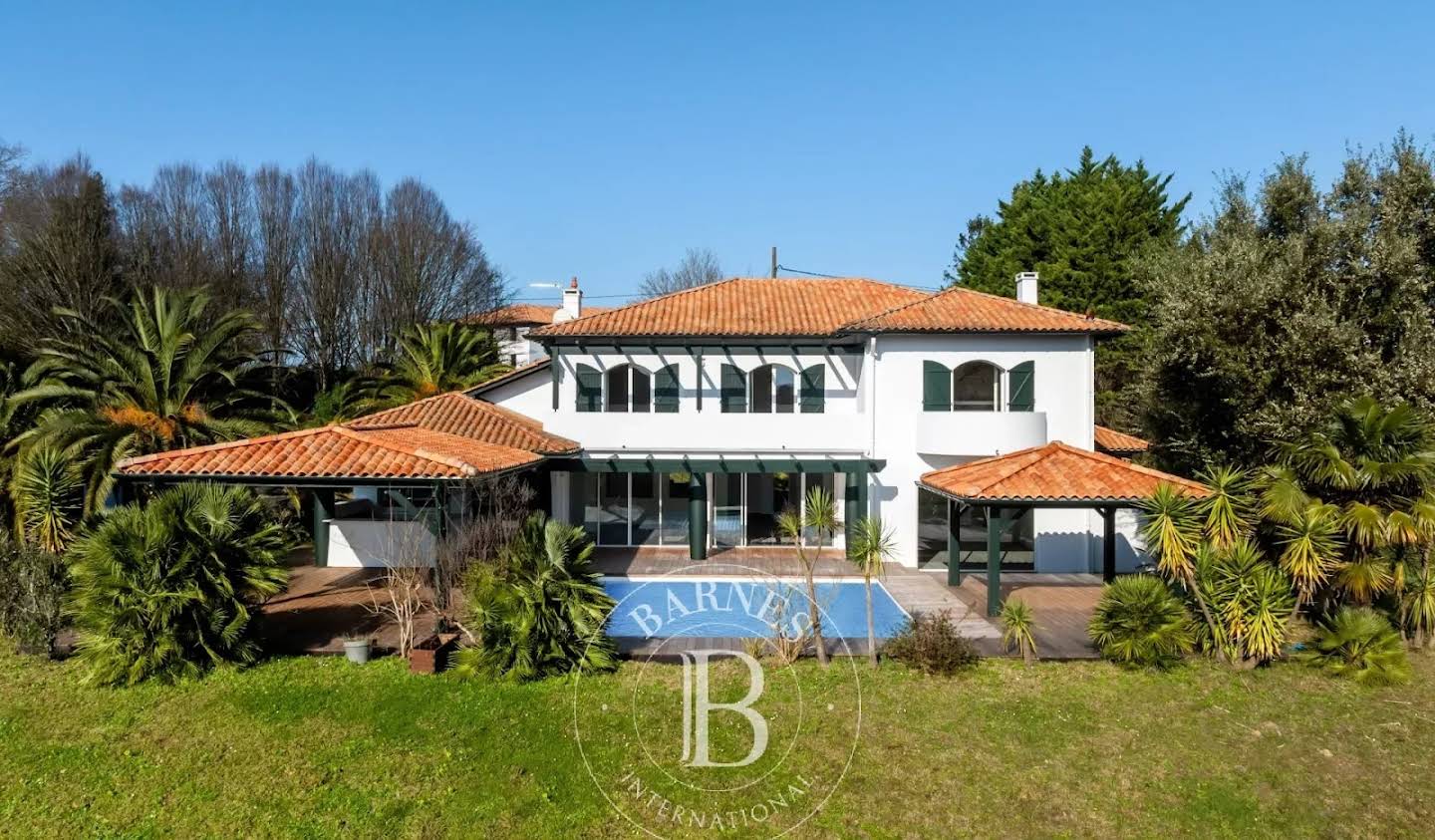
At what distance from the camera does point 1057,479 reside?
56.2ft

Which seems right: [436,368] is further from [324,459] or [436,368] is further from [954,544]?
[954,544]

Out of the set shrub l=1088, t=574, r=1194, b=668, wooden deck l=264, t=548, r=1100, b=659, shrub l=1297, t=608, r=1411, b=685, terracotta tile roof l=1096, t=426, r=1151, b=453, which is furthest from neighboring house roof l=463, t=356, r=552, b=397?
shrub l=1297, t=608, r=1411, b=685

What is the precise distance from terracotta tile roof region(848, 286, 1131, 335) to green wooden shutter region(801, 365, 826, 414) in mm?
2223

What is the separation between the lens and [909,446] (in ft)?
71.6

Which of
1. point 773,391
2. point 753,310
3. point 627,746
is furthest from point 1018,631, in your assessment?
point 753,310

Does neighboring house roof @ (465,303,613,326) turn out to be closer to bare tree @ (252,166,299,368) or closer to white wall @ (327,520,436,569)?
bare tree @ (252,166,299,368)

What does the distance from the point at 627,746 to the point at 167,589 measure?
798cm

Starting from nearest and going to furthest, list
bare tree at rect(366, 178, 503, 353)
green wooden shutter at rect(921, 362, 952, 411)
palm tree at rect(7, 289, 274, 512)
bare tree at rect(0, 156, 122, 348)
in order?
palm tree at rect(7, 289, 274, 512) < green wooden shutter at rect(921, 362, 952, 411) < bare tree at rect(0, 156, 122, 348) < bare tree at rect(366, 178, 503, 353)

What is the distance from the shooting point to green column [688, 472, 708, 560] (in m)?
22.5

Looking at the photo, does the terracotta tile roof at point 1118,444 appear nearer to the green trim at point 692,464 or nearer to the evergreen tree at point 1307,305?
the evergreen tree at point 1307,305

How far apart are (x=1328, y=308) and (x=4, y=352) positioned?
131 ft

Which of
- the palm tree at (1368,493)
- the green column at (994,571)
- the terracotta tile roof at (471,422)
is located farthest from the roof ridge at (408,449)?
the palm tree at (1368,493)

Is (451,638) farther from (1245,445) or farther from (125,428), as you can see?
(1245,445)

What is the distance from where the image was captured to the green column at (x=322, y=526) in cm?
2109
